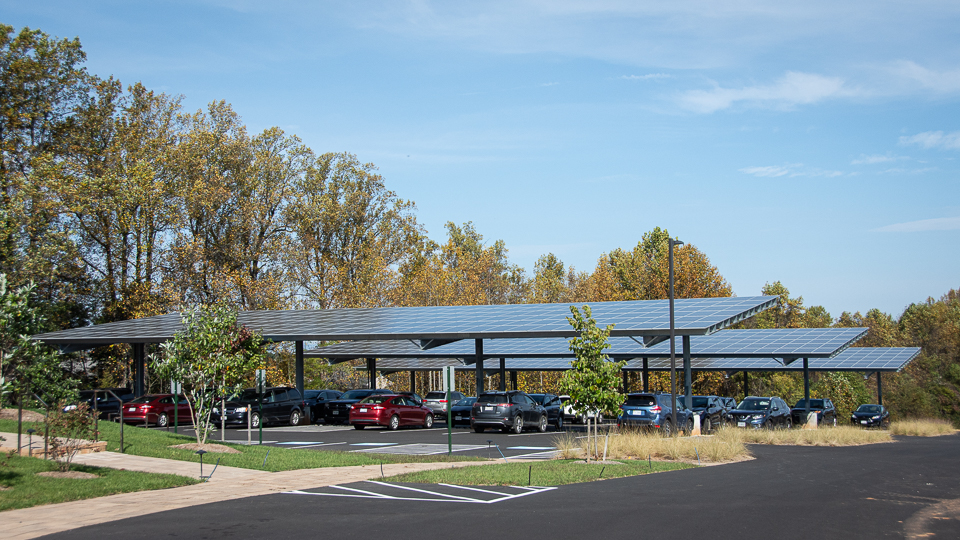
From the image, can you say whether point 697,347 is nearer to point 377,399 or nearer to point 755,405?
point 755,405

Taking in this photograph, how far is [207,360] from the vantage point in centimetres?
1977

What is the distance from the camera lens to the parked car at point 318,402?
3356 centimetres

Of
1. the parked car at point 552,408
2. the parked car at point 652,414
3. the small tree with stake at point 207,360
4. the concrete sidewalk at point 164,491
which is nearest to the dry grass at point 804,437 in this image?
the parked car at point 652,414

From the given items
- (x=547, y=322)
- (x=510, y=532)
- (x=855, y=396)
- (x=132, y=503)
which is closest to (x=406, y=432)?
(x=547, y=322)

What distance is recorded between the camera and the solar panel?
28.1 meters

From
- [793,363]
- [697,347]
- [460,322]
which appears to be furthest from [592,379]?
[793,363]

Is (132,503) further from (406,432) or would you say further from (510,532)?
(406,432)

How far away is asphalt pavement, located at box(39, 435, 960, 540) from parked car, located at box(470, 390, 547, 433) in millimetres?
12458

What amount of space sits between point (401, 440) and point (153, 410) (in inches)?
468

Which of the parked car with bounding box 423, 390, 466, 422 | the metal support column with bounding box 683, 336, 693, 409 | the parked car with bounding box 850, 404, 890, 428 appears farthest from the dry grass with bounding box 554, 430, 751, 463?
the parked car with bounding box 423, 390, 466, 422

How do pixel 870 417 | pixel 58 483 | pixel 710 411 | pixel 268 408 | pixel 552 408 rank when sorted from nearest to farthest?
pixel 58 483
pixel 268 408
pixel 552 408
pixel 710 411
pixel 870 417

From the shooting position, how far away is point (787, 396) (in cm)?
5044

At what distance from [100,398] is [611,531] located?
28.8 metres

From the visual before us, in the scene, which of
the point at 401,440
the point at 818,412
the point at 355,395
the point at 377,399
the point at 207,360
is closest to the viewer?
the point at 207,360
